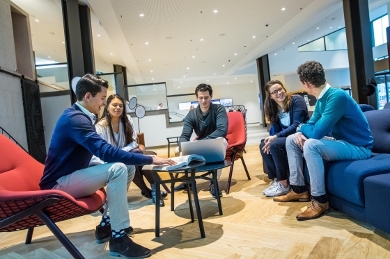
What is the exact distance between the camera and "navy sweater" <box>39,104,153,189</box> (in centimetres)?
164

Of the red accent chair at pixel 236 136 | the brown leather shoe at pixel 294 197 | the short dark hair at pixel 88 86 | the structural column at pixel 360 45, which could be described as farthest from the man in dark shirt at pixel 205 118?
the structural column at pixel 360 45

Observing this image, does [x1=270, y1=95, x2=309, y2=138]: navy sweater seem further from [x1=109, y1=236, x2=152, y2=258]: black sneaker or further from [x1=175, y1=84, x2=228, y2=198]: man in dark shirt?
[x1=109, y1=236, x2=152, y2=258]: black sneaker

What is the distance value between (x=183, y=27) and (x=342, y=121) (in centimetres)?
709

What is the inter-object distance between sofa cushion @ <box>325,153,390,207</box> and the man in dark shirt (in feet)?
3.73

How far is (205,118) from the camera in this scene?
10.0 ft

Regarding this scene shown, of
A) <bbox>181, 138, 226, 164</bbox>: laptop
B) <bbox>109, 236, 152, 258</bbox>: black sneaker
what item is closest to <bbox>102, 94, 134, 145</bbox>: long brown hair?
<bbox>181, 138, 226, 164</bbox>: laptop

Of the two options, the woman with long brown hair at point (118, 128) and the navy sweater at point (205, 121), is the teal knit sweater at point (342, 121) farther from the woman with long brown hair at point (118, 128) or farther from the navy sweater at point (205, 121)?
the woman with long brown hair at point (118, 128)

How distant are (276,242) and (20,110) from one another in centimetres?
581

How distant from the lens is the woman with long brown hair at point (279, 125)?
265cm

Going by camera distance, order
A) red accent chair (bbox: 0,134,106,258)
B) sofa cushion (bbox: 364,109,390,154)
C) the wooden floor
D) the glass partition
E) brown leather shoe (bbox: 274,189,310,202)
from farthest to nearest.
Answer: the glass partition
brown leather shoe (bbox: 274,189,310,202)
sofa cushion (bbox: 364,109,390,154)
the wooden floor
red accent chair (bbox: 0,134,106,258)

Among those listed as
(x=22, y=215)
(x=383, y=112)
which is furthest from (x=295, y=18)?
(x=22, y=215)

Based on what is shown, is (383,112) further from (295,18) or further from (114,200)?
(295,18)

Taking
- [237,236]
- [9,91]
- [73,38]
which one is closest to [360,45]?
[73,38]

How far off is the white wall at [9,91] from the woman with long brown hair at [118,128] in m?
3.22
